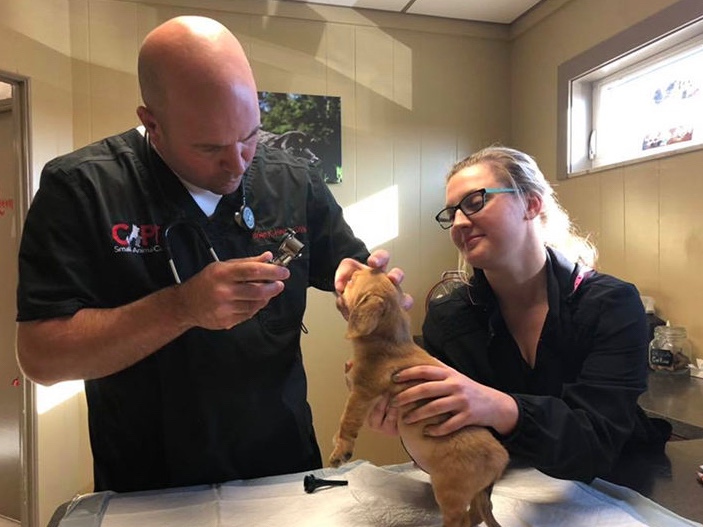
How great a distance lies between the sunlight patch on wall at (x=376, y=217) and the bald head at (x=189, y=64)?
209cm

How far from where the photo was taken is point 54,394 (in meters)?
2.79

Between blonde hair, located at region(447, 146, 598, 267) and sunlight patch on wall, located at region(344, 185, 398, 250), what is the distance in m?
1.78

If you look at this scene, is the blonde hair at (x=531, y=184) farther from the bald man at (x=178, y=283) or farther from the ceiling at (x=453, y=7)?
the ceiling at (x=453, y=7)

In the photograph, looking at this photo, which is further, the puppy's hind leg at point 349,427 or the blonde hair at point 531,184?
the blonde hair at point 531,184

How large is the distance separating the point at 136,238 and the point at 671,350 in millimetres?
2022

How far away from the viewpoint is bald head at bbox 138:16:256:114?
1.13 metres

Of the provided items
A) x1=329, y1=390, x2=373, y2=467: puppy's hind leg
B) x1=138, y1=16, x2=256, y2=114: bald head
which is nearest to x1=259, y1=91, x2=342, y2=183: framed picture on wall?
x1=138, y1=16, x2=256, y2=114: bald head

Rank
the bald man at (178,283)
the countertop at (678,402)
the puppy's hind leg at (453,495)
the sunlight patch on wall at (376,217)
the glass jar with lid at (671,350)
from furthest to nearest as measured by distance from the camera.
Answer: the sunlight patch on wall at (376,217) → the glass jar with lid at (671,350) → the countertop at (678,402) → the bald man at (178,283) → the puppy's hind leg at (453,495)

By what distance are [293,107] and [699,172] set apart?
1.98 metres

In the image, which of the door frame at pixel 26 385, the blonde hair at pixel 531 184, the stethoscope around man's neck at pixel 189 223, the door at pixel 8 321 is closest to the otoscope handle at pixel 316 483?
the stethoscope around man's neck at pixel 189 223

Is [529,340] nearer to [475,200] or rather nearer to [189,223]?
[475,200]

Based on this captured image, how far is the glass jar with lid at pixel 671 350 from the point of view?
87.3 inches

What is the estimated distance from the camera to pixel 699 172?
7.07ft

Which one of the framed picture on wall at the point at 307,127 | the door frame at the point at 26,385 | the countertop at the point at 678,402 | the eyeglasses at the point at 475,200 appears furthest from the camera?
the framed picture on wall at the point at 307,127
